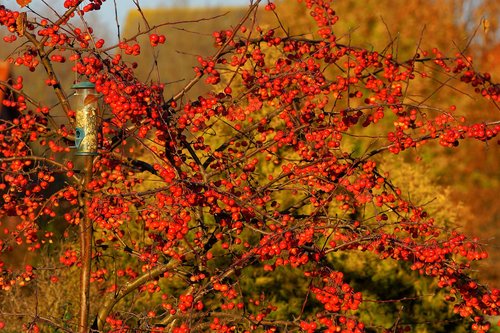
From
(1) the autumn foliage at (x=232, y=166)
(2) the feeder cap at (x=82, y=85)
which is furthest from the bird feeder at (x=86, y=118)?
(1) the autumn foliage at (x=232, y=166)

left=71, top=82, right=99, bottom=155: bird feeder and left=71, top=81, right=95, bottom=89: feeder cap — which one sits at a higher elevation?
left=71, top=81, right=95, bottom=89: feeder cap

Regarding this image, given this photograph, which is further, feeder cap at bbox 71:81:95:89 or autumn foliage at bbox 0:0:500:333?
feeder cap at bbox 71:81:95:89

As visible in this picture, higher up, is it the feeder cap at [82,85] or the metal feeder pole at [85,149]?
the feeder cap at [82,85]

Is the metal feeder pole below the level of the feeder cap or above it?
below

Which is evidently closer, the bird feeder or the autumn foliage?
the autumn foliage

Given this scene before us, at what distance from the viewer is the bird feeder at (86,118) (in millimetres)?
6008

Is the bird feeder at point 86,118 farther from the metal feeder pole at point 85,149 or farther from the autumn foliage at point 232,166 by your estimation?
the autumn foliage at point 232,166

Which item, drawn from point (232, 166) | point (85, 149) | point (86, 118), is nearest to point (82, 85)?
point (86, 118)

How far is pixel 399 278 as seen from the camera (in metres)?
9.94

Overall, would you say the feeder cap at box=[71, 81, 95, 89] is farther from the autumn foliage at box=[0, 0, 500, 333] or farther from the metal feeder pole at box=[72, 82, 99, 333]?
the autumn foliage at box=[0, 0, 500, 333]

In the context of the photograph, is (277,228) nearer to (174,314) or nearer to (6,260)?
(174,314)

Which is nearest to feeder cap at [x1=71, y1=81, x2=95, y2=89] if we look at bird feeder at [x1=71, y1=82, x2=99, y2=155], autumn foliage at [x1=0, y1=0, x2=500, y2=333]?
bird feeder at [x1=71, y1=82, x2=99, y2=155]

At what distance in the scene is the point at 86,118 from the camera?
613cm

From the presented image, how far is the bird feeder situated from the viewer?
601 centimetres
